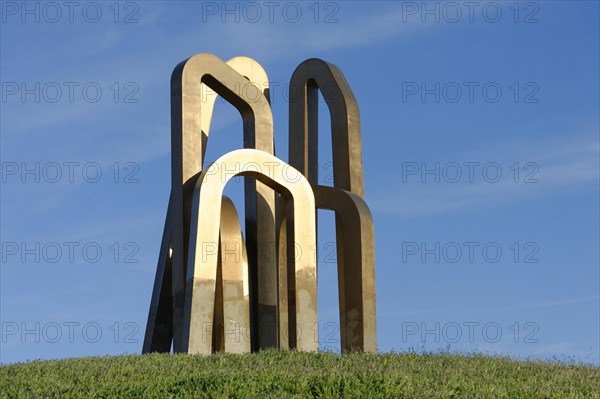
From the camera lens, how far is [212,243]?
627 inches

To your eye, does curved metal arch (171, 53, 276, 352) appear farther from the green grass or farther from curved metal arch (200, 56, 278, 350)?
the green grass

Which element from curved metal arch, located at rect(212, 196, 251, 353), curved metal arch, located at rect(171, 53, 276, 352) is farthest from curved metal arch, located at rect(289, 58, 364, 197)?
curved metal arch, located at rect(212, 196, 251, 353)

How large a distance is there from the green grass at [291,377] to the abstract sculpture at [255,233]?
2.25 metres

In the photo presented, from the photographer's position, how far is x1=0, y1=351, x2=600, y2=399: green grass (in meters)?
11.2

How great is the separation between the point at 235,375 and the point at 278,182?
239 inches

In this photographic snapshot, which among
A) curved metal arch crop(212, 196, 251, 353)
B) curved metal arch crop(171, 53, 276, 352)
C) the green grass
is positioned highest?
curved metal arch crop(171, 53, 276, 352)

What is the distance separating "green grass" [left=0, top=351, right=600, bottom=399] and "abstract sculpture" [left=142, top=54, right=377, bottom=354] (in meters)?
2.25

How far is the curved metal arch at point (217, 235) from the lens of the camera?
15648mm

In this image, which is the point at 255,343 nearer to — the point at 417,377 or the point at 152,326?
the point at 152,326

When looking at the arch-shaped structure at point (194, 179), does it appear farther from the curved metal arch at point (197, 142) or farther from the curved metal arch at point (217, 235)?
the curved metal arch at point (217, 235)

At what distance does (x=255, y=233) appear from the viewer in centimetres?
1845

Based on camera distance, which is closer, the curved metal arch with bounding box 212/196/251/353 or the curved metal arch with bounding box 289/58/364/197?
the curved metal arch with bounding box 212/196/251/353

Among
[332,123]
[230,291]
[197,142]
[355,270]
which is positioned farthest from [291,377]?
[332,123]

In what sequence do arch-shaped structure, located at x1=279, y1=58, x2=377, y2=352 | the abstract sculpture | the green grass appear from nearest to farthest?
1. the green grass
2. the abstract sculpture
3. arch-shaped structure, located at x1=279, y1=58, x2=377, y2=352
